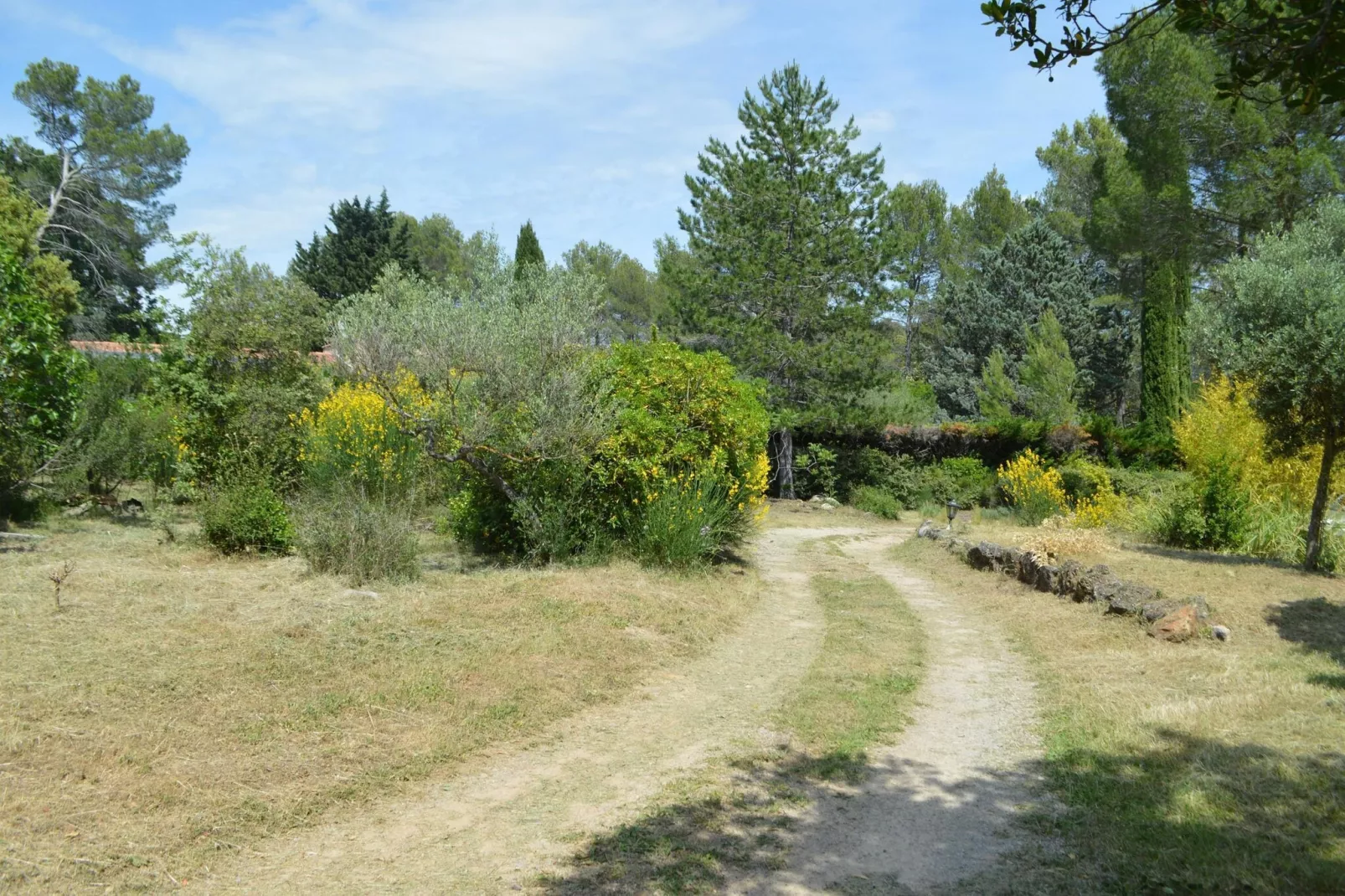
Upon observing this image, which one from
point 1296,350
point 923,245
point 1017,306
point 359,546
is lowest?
point 359,546

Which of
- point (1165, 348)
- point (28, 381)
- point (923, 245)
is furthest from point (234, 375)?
point (923, 245)

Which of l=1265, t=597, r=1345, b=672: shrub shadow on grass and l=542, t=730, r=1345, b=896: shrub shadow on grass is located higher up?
l=1265, t=597, r=1345, b=672: shrub shadow on grass

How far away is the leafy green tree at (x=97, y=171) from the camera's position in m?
33.8

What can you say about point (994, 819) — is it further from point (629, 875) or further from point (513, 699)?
point (513, 699)

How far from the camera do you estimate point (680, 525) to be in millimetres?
11578

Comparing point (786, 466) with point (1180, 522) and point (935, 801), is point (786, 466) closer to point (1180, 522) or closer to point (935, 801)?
point (1180, 522)

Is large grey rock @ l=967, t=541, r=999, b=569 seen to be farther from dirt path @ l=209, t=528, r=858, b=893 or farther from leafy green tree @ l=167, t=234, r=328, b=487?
leafy green tree @ l=167, t=234, r=328, b=487

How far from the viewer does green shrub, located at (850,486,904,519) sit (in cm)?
2345

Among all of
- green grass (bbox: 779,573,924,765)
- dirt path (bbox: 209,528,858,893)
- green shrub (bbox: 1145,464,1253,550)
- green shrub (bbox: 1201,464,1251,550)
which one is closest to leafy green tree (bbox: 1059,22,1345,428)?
green shrub (bbox: 1145,464,1253,550)

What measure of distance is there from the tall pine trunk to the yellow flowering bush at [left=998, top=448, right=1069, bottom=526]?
10.5m

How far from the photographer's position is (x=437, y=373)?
36.8 feet

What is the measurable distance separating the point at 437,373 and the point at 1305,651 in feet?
30.1

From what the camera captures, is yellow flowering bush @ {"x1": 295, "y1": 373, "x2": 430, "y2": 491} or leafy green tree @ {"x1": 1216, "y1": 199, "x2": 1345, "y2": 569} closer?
leafy green tree @ {"x1": 1216, "y1": 199, "x2": 1345, "y2": 569}

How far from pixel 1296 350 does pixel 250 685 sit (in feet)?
34.0
